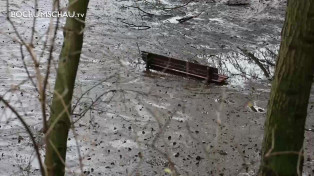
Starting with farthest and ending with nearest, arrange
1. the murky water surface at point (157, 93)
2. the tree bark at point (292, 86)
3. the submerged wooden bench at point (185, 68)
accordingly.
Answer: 1. the submerged wooden bench at point (185, 68)
2. the murky water surface at point (157, 93)
3. the tree bark at point (292, 86)

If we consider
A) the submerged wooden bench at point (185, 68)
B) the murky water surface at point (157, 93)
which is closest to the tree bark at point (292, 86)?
the murky water surface at point (157, 93)

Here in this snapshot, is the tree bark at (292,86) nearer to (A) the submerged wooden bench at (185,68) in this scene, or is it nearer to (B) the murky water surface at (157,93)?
(B) the murky water surface at (157,93)

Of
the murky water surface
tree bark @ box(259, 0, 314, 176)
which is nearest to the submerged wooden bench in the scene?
the murky water surface

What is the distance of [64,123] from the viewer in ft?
13.2

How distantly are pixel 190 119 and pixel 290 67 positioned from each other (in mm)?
7062

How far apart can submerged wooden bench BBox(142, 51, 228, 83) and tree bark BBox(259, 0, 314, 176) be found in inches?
345

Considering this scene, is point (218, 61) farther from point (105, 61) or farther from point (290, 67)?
point (290, 67)

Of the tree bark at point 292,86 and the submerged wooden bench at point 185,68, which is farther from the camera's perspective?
the submerged wooden bench at point 185,68

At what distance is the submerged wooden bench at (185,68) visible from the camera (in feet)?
44.3

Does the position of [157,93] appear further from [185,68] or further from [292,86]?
[292,86]

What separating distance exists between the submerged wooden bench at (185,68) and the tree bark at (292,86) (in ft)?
28.8

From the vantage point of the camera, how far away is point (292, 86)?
4.07 m

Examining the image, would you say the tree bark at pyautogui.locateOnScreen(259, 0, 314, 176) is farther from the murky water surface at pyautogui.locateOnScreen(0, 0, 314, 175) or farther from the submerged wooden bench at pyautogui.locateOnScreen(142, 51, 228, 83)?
the submerged wooden bench at pyautogui.locateOnScreen(142, 51, 228, 83)

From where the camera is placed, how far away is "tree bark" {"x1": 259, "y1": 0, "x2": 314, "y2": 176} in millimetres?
3959
